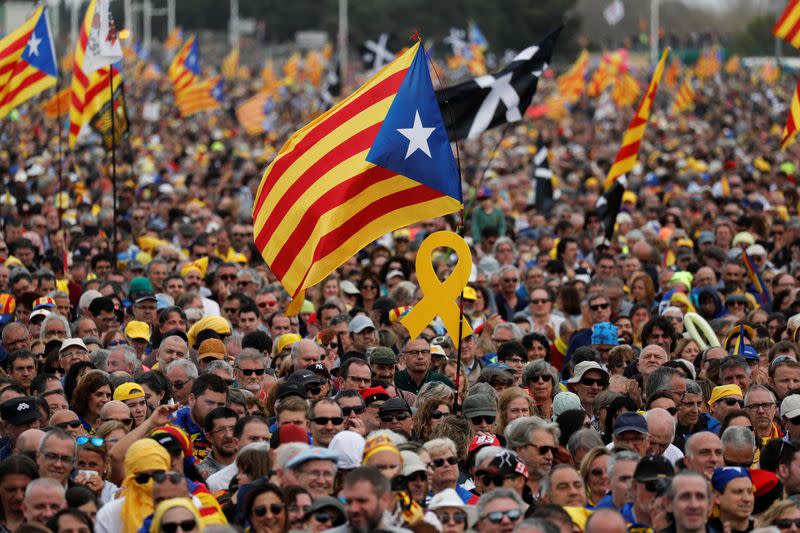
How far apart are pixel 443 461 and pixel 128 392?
230cm

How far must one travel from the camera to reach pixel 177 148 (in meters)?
37.7

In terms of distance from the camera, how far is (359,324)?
1242 cm

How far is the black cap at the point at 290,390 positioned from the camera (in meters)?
9.66

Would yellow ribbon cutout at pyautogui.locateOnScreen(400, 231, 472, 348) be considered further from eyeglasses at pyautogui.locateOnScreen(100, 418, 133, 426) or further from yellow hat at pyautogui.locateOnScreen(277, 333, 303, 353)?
yellow hat at pyautogui.locateOnScreen(277, 333, 303, 353)

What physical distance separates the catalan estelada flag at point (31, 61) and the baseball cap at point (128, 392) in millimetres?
7736

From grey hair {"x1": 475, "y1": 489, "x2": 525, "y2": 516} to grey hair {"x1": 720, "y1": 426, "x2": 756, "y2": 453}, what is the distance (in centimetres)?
191

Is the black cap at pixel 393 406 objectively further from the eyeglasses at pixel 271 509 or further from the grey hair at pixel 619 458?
the eyeglasses at pixel 271 509


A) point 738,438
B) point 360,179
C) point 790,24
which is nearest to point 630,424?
point 738,438

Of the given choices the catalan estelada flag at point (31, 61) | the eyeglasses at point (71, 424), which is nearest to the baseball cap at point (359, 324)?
the eyeglasses at point (71, 424)

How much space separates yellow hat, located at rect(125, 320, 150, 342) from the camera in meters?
12.5

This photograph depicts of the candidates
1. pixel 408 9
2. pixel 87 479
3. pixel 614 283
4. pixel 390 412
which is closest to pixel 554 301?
pixel 614 283

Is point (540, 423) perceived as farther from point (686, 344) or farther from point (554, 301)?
point (554, 301)

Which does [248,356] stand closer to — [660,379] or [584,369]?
[584,369]

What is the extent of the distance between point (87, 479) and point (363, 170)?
2.67 meters
